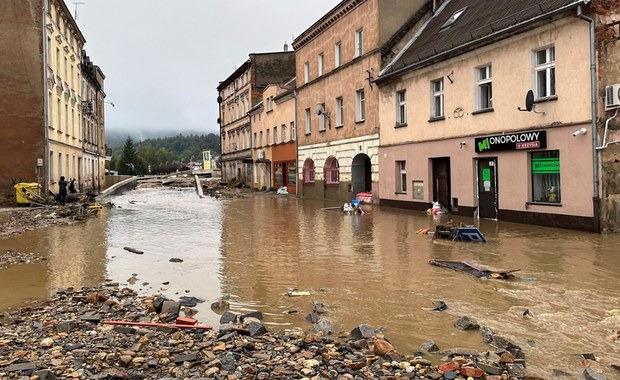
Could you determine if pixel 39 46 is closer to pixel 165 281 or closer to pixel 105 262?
pixel 105 262

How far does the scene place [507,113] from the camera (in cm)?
1698

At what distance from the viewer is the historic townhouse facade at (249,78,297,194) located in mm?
39688

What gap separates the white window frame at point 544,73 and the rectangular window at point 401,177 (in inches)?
337

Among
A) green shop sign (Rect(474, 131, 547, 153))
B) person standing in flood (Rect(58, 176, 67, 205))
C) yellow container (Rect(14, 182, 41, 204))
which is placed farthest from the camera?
person standing in flood (Rect(58, 176, 67, 205))

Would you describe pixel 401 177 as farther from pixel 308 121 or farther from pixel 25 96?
pixel 25 96

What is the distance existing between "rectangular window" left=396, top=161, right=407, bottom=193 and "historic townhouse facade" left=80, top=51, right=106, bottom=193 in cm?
2560

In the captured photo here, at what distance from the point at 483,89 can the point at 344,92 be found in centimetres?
1182

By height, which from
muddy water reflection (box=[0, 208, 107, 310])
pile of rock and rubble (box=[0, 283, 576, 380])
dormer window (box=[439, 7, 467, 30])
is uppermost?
dormer window (box=[439, 7, 467, 30])

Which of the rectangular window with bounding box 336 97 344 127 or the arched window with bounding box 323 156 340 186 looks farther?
the arched window with bounding box 323 156 340 186

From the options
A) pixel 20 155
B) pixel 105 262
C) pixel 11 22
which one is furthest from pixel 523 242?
pixel 11 22

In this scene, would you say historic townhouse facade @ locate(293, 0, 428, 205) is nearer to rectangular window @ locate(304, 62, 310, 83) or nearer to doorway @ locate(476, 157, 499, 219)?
rectangular window @ locate(304, 62, 310, 83)

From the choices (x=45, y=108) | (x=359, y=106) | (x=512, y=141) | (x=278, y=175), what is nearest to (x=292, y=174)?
(x=278, y=175)

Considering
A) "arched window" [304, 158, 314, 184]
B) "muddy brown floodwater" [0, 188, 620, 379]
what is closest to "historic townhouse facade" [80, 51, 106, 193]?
"arched window" [304, 158, 314, 184]

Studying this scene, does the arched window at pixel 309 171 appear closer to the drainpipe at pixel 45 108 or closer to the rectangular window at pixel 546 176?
the drainpipe at pixel 45 108
